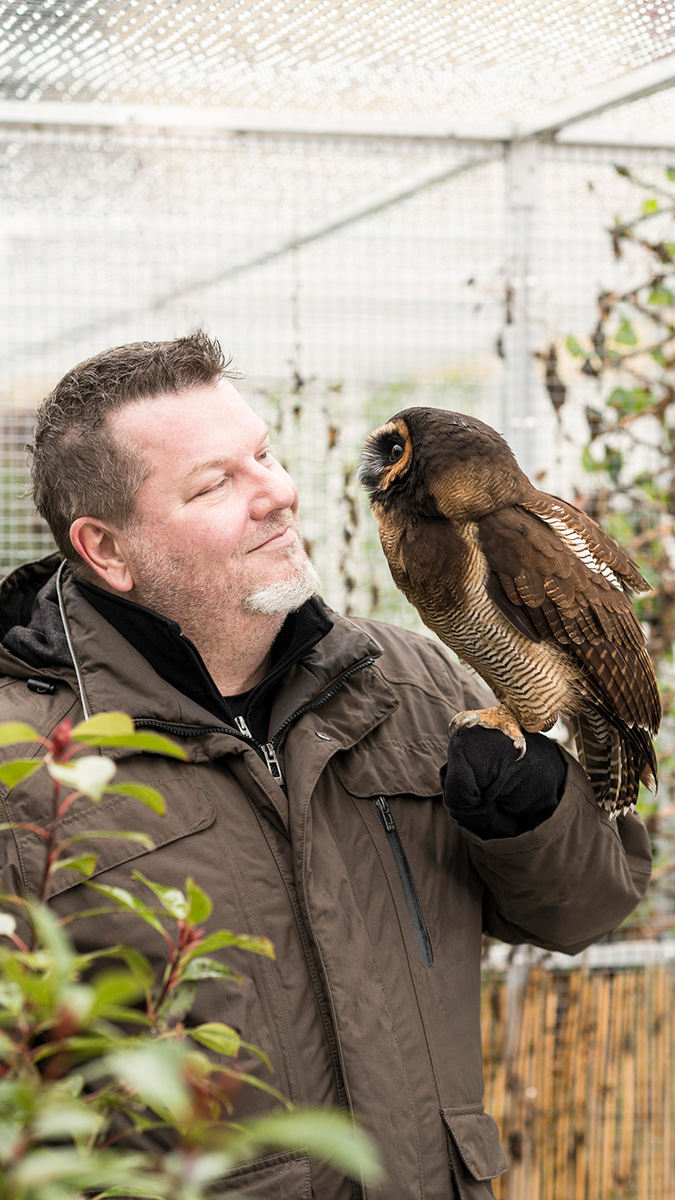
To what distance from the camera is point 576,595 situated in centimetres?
156

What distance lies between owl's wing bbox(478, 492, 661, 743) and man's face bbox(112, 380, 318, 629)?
1.06 ft

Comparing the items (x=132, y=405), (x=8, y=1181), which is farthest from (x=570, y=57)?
(x=8, y=1181)

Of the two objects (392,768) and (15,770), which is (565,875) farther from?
(15,770)

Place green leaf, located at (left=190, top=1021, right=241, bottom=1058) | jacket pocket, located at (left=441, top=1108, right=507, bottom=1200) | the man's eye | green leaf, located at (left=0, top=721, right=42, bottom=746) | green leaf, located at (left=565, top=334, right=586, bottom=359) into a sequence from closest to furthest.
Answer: green leaf, located at (left=0, top=721, right=42, bottom=746), green leaf, located at (left=190, top=1021, right=241, bottom=1058), jacket pocket, located at (left=441, top=1108, right=507, bottom=1200), the man's eye, green leaf, located at (left=565, top=334, right=586, bottom=359)

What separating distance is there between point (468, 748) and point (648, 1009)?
1814mm

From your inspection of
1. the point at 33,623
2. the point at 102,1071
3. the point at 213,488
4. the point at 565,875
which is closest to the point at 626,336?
the point at 213,488

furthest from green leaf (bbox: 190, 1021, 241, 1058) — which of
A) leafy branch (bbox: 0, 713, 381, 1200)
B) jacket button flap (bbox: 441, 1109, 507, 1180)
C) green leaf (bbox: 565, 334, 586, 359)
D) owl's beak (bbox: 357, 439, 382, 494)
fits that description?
green leaf (bbox: 565, 334, 586, 359)

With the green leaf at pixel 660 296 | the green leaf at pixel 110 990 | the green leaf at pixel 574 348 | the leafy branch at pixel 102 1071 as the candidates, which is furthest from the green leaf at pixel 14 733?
the green leaf at pixel 660 296

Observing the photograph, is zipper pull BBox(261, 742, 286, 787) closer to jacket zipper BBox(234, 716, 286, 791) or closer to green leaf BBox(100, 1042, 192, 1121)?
jacket zipper BBox(234, 716, 286, 791)

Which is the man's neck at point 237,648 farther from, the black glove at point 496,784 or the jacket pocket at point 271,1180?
the jacket pocket at point 271,1180

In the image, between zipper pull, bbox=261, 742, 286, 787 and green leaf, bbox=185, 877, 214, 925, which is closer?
green leaf, bbox=185, 877, 214, 925

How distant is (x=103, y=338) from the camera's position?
2.94 meters

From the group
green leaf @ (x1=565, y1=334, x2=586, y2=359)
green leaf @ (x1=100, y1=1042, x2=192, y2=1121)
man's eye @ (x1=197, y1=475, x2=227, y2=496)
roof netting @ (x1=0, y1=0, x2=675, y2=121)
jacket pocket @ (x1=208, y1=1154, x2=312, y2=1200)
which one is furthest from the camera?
green leaf @ (x1=565, y1=334, x2=586, y2=359)

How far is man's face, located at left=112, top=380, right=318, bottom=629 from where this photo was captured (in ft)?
5.36
